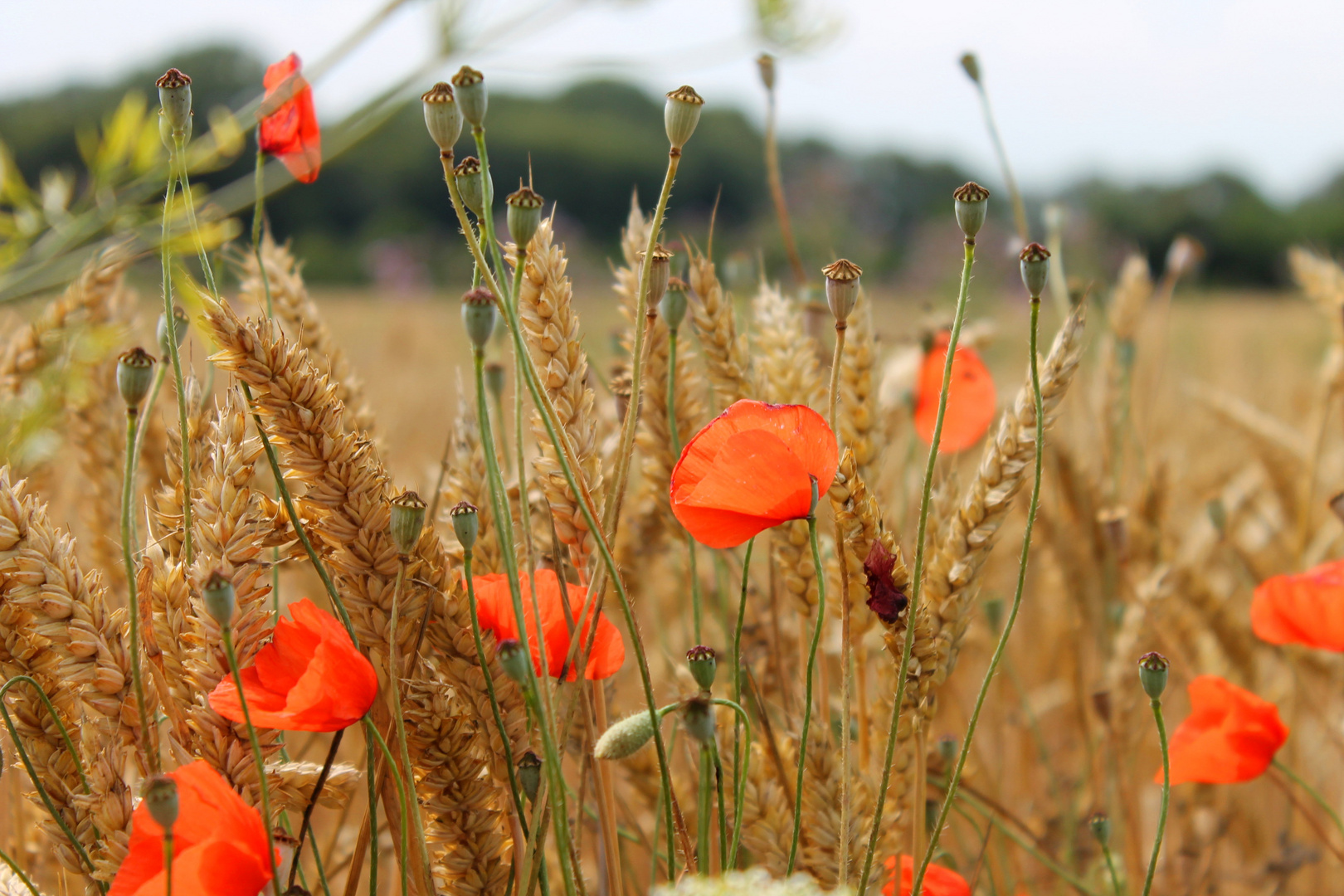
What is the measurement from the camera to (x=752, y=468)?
46cm

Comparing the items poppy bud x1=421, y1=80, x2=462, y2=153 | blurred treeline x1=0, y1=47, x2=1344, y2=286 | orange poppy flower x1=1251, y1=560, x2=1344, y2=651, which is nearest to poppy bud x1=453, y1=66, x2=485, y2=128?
poppy bud x1=421, y1=80, x2=462, y2=153

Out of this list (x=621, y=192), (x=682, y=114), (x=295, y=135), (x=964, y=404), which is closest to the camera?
(x=682, y=114)

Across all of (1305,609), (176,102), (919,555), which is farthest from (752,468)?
(1305,609)

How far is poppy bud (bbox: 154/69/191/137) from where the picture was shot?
0.47 metres

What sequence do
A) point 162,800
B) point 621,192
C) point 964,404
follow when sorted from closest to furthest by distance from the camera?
point 162,800, point 964,404, point 621,192

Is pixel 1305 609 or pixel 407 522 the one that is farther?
pixel 1305 609

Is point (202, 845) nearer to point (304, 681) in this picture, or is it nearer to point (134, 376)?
point (304, 681)

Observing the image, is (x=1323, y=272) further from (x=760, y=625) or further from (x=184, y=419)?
(x=184, y=419)

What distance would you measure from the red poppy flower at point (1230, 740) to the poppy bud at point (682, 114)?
0.49 meters

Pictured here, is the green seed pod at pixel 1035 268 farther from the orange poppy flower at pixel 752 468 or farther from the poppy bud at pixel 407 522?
the poppy bud at pixel 407 522

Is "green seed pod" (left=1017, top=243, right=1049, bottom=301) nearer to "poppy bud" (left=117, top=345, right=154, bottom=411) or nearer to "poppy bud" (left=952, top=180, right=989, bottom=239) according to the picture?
"poppy bud" (left=952, top=180, right=989, bottom=239)

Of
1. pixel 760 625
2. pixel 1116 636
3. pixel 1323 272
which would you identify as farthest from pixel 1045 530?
pixel 760 625

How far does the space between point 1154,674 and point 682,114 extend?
338 millimetres

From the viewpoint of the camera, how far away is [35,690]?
485 millimetres
